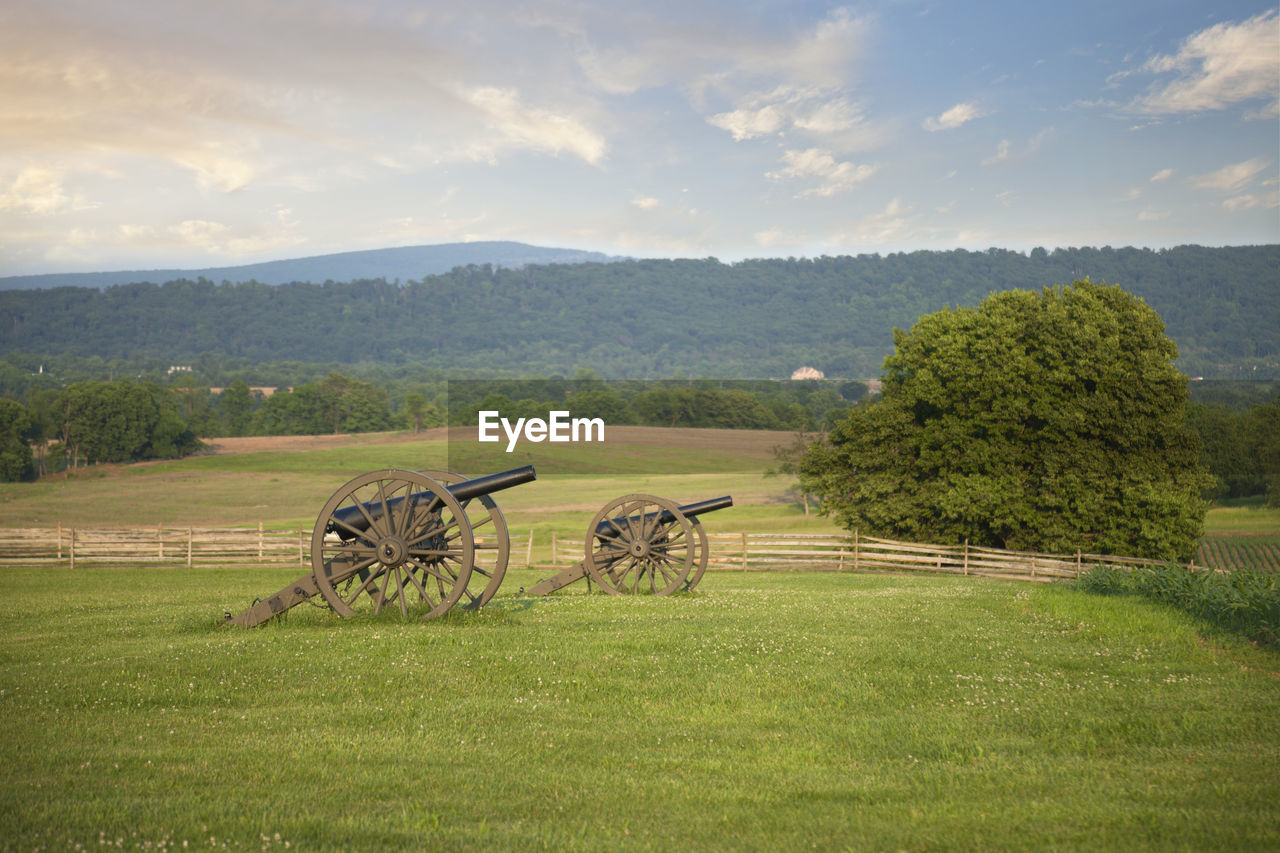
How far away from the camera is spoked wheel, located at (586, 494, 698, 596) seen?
1809cm

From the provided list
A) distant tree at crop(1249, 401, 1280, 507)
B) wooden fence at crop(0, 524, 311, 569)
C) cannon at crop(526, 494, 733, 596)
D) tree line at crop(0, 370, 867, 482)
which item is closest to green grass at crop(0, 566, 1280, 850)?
cannon at crop(526, 494, 733, 596)

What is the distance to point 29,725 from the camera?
7453mm

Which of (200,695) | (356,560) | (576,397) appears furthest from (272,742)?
(576,397)

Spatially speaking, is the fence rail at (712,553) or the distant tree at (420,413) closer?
the fence rail at (712,553)

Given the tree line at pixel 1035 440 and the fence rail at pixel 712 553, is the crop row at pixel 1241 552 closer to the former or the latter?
the tree line at pixel 1035 440

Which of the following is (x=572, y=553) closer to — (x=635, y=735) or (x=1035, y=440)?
(x=1035, y=440)

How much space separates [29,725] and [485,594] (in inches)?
239

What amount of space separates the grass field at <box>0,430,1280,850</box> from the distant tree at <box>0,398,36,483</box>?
80614mm

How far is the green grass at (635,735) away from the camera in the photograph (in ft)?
17.9

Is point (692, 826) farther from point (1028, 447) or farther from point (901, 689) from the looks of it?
point (1028, 447)

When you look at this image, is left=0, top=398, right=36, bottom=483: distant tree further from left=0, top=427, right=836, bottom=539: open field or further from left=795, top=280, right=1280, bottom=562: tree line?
left=795, top=280, right=1280, bottom=562: tree line

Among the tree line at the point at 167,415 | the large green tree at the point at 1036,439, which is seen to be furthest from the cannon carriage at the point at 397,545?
the tree line at the point at 167,415

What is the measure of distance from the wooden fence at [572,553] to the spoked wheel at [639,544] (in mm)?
11935

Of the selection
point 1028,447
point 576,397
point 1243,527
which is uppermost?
point 576,397
